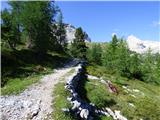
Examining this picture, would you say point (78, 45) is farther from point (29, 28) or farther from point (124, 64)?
point (29, 28)

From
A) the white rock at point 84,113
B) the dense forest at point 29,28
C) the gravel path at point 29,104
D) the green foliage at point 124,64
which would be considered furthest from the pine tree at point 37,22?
the white rock at point 84,113

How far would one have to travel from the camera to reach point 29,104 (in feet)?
90.1

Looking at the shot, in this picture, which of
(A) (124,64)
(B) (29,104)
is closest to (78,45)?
(A) (124,64)

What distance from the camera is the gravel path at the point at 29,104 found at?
24.8 meters

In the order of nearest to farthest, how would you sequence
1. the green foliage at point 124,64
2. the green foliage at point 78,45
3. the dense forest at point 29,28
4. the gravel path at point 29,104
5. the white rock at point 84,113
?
the gravel path at point 29,104
the white rock at point 84,113
the dense forest at point 29,28
the green foliage at point 124,64
the green foliage at point 78,45

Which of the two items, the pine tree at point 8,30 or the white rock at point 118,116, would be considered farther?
the pine tree at point 8,30

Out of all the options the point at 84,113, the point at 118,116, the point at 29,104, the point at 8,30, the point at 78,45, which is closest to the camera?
the point at 84,113

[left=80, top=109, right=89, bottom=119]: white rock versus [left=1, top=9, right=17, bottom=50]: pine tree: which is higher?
[left=1, top=9, right=17, bottom=50]: pine tree

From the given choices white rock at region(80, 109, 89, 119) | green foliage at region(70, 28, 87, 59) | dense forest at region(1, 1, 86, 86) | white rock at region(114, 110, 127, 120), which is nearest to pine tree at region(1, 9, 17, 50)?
dense forest at region(1, 1, 86, 86)

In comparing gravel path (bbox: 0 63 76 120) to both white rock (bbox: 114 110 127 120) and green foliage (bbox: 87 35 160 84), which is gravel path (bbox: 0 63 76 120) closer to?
white rock (bbox: 114 110 127 120)

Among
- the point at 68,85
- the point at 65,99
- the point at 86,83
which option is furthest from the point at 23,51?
the point at 65,99

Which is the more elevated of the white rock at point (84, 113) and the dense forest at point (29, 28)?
the dense forest at point (29, 28)

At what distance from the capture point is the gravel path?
24828 mm

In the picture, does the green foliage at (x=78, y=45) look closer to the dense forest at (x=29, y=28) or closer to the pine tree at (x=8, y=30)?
the dense forest at (x=29, y=28)
